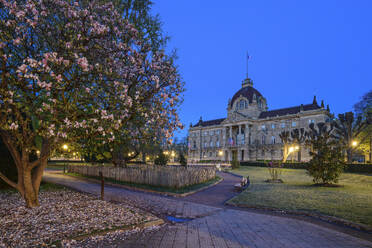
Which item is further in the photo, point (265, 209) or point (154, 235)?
point (265, 209)

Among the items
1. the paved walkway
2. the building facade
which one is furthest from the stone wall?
the building facade

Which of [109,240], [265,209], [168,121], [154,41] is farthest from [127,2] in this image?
[265,209]

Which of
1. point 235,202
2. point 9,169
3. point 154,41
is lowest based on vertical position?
point 235,202

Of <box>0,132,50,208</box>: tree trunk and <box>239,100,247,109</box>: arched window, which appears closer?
<box>0,132,50,208</box>: tree trunk

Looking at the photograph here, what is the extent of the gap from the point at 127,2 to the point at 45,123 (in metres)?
7.47

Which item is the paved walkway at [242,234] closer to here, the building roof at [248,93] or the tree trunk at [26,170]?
the tree trunk at [26,170]

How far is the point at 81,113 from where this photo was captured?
665 cm

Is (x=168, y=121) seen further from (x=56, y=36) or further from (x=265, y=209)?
(x=265, y=209)

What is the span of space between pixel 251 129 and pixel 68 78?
79.5m

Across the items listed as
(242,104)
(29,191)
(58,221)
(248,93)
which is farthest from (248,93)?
(58,221)

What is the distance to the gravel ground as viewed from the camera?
5250 millimetres

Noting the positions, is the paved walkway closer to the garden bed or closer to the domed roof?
the garden bed

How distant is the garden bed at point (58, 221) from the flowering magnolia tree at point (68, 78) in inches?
37.1

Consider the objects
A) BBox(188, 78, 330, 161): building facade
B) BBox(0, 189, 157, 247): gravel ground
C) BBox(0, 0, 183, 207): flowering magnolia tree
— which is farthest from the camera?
BBox(188, 78, 330, 161): building facade
